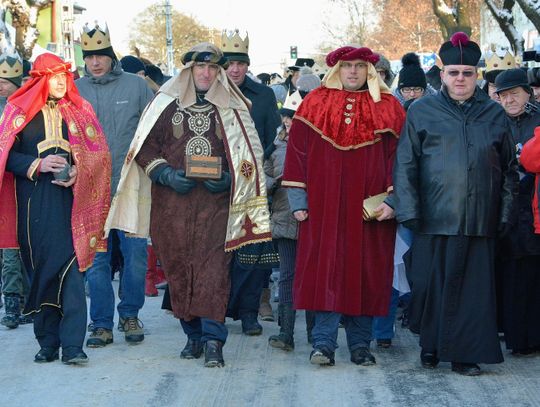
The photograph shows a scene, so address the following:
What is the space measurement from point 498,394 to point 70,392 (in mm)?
2686

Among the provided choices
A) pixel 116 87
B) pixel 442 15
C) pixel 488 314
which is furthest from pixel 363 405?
pixel 442 15

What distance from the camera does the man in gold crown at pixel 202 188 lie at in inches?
335

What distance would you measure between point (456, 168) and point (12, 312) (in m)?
4.36

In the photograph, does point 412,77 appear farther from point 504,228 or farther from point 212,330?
point 212,330

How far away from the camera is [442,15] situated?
39750 mm

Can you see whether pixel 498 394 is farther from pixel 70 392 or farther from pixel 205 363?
pixel 70 392

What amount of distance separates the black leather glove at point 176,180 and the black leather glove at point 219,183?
0.10m

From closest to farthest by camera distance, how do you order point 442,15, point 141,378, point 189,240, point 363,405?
point 363,405 < point 141,378 < point 189,240 < point 442,15

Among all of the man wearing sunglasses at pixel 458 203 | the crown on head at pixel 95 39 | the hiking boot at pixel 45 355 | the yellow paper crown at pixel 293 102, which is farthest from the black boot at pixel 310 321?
the crown on head at pixel 95 39

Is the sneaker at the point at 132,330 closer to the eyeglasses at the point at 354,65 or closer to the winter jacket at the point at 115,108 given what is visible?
the winter jacket at the point at 115,108

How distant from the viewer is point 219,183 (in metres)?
8.46

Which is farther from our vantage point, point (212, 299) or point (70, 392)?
point (212, 299)

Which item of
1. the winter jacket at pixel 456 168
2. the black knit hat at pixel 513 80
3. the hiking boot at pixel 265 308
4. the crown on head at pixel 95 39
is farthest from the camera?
the hiking boot at pixel 265 308

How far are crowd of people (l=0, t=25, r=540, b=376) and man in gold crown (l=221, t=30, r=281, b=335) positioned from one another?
44.9 inches
